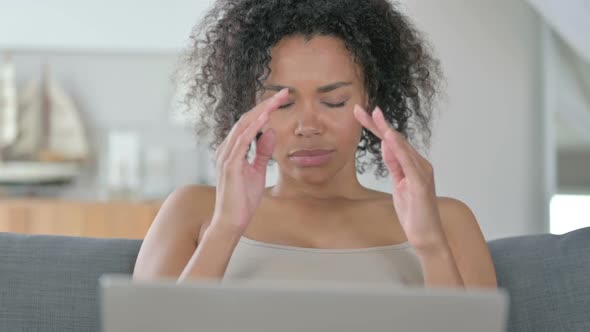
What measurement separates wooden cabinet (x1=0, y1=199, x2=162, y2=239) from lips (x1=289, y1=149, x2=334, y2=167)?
10.7ft

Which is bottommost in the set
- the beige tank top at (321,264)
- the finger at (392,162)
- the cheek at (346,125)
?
the beige tank top at (321,264)

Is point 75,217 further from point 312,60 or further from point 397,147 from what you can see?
point 397,147

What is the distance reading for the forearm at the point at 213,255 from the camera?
1713 mm

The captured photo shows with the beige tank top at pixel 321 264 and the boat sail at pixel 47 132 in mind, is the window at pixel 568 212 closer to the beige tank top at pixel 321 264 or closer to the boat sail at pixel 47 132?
the beige tank top at pixel 321 264

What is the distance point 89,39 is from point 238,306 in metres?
4.77

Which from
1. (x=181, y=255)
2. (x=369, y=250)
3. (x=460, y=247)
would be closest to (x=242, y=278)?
(x=181, y=255)

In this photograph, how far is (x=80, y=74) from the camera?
559 cm

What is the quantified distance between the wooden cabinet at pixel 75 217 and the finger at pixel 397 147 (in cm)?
356

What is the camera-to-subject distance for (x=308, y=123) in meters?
1.86

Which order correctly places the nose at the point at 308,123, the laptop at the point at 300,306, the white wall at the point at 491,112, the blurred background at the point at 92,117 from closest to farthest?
the laptop at the point at 300,306 < the nose at the point at 308,123 < the white wall at the point at 491,112 < the blurred background at the point at 92,117

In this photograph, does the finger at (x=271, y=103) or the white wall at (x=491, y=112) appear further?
the white wall at (x=491, y=112)

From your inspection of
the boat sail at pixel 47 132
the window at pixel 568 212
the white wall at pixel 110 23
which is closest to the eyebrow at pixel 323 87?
the window at pixel 568 212

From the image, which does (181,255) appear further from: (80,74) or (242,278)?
(80,74)

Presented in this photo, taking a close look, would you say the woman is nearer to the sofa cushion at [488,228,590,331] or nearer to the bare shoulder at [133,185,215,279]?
the bare shoulder at [133,185,215,279]
